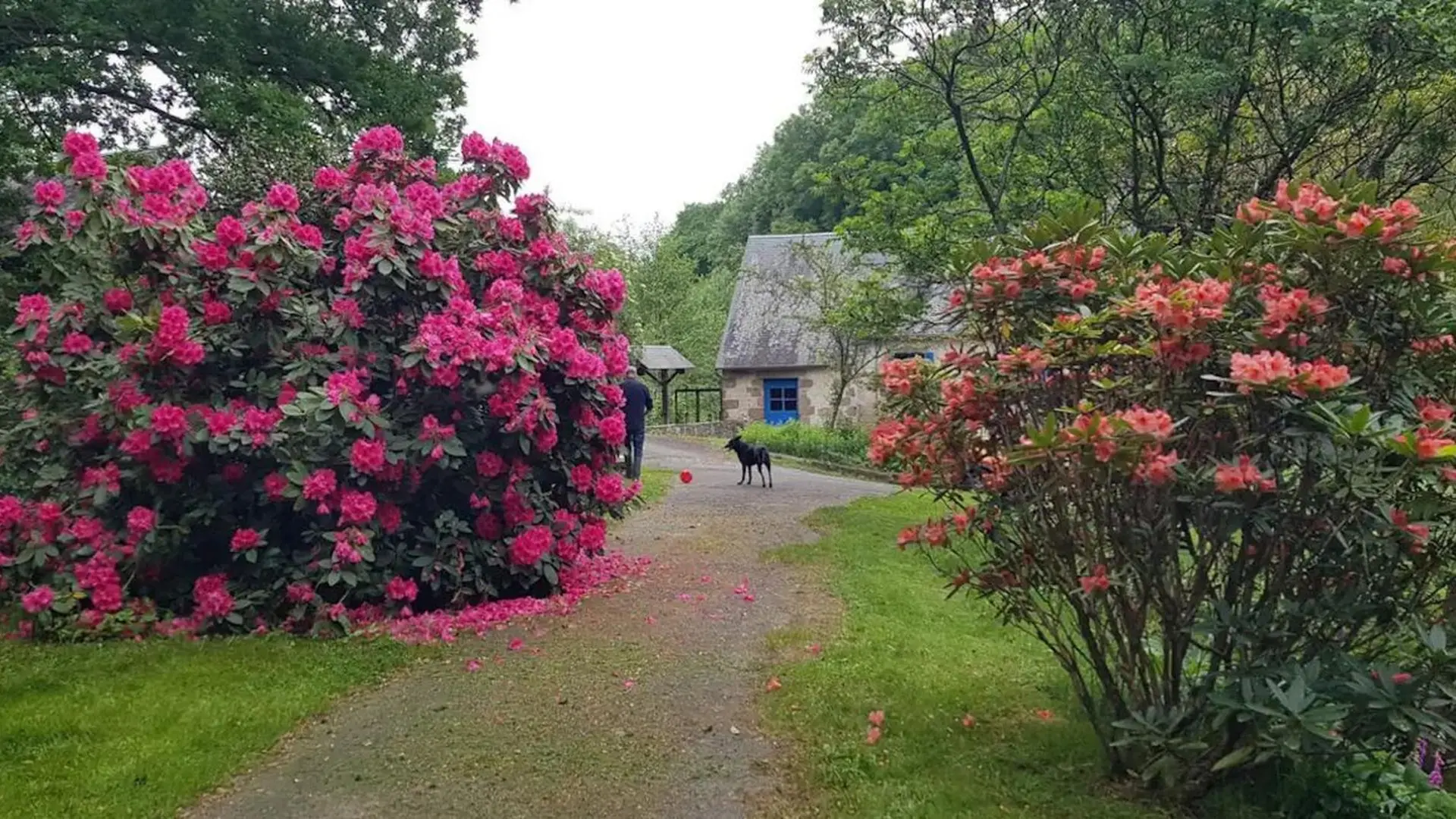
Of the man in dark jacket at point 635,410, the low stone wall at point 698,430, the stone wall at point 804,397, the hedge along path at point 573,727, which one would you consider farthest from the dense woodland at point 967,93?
the low stone wall at point 698,430

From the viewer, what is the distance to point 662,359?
84.3 feet

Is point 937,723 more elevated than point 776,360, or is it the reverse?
point 776,360

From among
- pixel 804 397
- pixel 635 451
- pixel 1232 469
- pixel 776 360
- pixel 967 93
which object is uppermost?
pixel 967 93

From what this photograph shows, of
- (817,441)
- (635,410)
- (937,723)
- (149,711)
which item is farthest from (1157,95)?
(817,441)

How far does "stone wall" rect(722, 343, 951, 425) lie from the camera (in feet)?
82.4

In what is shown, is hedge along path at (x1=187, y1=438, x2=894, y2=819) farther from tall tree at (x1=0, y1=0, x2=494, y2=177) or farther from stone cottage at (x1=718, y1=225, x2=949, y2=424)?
stone cottage at (x1=718, y1=225, x2=949, y2=424)

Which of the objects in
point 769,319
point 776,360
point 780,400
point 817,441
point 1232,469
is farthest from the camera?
point 769,319

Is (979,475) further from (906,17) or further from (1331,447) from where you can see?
(906,17)

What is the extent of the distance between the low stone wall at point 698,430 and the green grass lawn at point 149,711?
815 inches

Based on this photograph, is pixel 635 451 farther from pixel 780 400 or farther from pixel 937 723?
pixel 780 400

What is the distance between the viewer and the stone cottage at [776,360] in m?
25.6

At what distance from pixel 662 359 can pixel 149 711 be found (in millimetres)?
21666

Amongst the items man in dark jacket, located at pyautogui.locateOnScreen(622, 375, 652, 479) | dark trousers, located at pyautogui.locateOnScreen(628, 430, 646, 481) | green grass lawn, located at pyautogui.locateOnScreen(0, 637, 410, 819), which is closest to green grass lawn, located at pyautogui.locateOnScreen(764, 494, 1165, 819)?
green grass lawn, located at pyautogui.locateOnScreen(0, 637, 410, 819)

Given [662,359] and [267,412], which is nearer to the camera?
[267,412]
